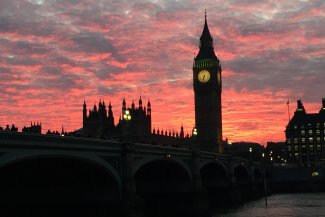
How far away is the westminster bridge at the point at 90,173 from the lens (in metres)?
42.9

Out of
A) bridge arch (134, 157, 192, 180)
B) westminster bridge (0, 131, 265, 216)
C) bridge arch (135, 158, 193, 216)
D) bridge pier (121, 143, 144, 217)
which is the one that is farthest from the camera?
bridge arch (135, 158, 193, 216)

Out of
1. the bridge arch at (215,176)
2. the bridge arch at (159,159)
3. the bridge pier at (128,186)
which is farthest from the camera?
the bridge arch at (215,176)

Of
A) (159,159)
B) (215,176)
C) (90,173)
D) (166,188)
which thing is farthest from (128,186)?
(215,176)

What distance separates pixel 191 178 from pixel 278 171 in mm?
99514

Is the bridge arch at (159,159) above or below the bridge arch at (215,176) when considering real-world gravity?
above

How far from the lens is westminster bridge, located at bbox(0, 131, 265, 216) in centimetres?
→ 4288

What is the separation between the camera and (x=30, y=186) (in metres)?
54.8

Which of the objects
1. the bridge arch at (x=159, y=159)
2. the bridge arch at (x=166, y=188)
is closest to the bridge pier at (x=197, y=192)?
the bridge arch at (x=166, y=188)

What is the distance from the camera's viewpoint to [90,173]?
5650 cm

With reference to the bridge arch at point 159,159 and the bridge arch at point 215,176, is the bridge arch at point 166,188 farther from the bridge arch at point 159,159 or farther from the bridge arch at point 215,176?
the bridge arch at point 215,176

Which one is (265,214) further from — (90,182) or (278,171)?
(278,171)

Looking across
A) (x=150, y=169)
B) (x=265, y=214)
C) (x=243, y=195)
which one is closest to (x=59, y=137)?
(x=150, y=169)

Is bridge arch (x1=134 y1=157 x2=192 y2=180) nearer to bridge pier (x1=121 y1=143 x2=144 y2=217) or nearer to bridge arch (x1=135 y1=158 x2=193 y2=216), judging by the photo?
bridge arch (x1=135 y1=158 x2=193 y2=216)

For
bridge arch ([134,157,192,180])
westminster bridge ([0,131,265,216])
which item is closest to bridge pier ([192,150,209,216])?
westminster bridge ([0,131,265,216])
